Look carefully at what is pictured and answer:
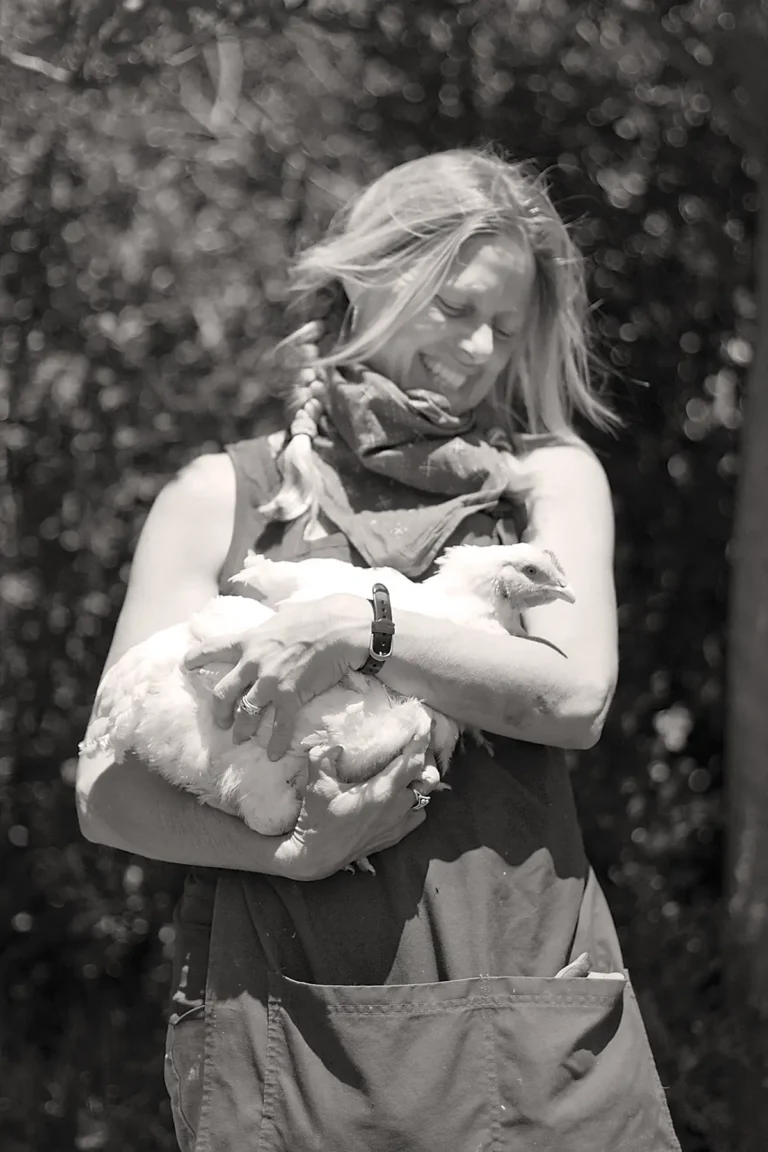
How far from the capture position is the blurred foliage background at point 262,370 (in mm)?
3297

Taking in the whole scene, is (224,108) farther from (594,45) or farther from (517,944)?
(517,944)

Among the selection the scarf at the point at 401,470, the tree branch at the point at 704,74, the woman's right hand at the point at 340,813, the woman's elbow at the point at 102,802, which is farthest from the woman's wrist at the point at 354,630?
the tree branch at the point at 704,74

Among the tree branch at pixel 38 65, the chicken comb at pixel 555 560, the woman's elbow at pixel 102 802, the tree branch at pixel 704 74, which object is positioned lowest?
the woman's elbow at pixel 102 802

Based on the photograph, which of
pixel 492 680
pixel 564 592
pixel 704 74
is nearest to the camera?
pixel 492 680

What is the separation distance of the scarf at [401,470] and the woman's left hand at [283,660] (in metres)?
0.31

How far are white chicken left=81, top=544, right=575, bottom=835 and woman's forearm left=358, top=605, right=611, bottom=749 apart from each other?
0.04 meters

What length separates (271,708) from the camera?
72.0 inches

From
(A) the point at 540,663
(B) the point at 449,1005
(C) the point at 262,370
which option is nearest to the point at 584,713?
(A) the point at 540,663

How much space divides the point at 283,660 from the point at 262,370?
1.85 m

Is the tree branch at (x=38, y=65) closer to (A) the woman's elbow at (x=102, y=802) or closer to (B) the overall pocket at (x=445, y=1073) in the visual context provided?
(A) the woman's elbow at (x=102, y=802)

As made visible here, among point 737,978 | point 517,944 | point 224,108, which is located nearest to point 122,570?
point 224,108

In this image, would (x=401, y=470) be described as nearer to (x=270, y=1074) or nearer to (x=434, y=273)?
(x=434, y=273)

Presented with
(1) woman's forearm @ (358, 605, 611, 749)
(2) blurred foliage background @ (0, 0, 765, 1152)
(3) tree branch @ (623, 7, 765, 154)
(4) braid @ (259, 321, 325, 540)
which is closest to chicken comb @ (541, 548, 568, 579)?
(1) woman's forearm @ (358, 605, 611, 749)

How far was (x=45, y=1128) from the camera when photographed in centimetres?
322
